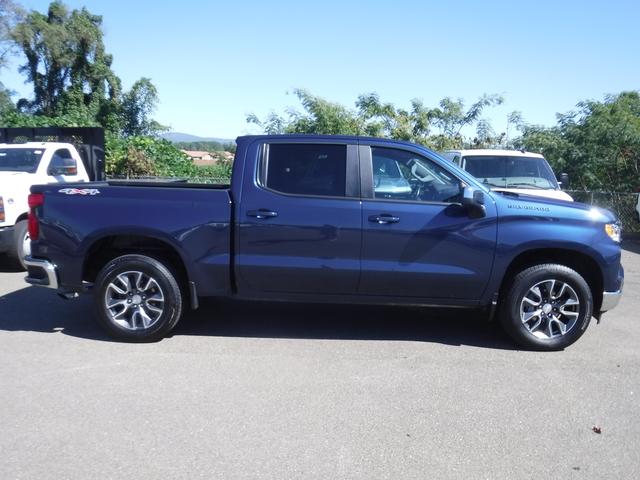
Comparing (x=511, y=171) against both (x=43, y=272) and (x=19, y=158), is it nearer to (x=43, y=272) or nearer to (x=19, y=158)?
(x=43, y=272)

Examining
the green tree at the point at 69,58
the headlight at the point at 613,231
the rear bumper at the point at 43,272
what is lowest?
the rear bumper at the point at 43,272

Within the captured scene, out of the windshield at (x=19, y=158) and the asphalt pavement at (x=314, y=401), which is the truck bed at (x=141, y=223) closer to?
the asphalt pavement at (x=314, y=401)

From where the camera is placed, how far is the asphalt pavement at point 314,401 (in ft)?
11.7

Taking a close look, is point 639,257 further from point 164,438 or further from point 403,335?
point 164,438

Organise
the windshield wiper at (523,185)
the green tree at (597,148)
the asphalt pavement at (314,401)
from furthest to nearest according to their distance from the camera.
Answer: the green tree at (597,148), the windshield wiper at (523,185), the asphalt pavement at (314,401)

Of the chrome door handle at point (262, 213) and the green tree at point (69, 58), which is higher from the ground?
the green tree at point (69, 58)

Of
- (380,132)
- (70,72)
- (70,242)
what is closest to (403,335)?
(70,242)

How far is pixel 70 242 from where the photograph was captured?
5727mm

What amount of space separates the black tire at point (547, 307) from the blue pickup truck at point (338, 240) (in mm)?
11

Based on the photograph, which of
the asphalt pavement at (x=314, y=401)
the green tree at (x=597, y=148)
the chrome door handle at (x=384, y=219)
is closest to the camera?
the asphalt pavement at (x=314, y=401)

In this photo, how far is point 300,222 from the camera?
18.1 feet

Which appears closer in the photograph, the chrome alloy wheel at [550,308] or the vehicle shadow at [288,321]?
the chrome alloy wheel at [550,308]

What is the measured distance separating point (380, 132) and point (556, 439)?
685 inches

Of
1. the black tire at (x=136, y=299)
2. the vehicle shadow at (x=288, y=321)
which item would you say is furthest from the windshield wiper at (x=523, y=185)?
the black tire at (x=136, y=299)
